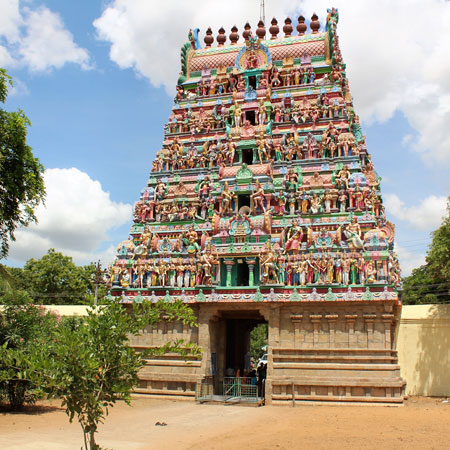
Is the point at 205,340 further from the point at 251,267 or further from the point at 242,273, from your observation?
the point at 242,273

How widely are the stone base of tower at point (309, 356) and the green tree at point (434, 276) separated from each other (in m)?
5.64

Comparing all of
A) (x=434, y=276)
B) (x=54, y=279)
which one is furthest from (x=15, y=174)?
(x=54, y=279)

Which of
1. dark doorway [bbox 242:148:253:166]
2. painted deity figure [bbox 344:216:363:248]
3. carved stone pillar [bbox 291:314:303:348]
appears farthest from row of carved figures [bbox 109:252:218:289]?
dark doorway [bbox 242:148:253:166]

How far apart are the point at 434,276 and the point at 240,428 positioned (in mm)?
17955

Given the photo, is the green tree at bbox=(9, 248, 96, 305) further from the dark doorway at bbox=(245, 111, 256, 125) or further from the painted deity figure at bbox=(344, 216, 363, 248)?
the painted deity figure at bbox=(344, 216, 363, 248)

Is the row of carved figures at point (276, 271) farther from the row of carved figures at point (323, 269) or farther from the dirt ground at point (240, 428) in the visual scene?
the dirt ground at point (240, 428)

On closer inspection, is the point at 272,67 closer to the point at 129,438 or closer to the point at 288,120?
the point at 288,120

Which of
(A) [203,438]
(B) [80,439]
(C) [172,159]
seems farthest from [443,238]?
(B) [80,439]

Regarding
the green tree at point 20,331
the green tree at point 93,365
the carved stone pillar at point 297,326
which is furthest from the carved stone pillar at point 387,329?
the green tree at point 93,365

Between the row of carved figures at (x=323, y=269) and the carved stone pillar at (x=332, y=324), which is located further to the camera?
the row of carved figures at (x=323, y=269)

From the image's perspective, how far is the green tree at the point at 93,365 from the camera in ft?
27.3

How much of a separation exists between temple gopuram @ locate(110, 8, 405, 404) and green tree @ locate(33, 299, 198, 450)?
44.2ft

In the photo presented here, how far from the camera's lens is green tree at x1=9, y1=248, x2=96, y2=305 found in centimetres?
4822

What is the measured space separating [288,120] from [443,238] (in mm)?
10720
